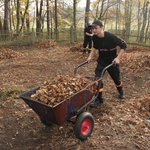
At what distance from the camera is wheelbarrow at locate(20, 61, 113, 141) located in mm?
3179

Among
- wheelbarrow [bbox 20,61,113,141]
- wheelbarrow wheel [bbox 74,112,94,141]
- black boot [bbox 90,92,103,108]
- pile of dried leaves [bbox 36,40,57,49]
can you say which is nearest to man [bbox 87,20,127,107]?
black boot [bbox 90,92,103,108]

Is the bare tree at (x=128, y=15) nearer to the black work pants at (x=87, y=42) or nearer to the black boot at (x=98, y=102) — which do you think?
the black work pants at (x=87, y=42)

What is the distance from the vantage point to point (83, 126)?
3.68m

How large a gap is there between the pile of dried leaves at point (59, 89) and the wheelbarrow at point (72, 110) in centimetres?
11

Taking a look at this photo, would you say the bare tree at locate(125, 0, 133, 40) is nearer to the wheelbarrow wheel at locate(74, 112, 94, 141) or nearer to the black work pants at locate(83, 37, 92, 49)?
the black work pants at locate(83, 37, 92, 49)

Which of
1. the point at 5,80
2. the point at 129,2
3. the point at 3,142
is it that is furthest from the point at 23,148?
the point at 129,2

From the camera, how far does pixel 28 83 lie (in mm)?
7156

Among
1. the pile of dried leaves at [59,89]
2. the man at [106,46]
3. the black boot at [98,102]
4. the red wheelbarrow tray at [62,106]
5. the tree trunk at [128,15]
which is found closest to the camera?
the red wheelbarrow tray at [62,106]

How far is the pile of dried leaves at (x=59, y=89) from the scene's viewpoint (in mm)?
3343

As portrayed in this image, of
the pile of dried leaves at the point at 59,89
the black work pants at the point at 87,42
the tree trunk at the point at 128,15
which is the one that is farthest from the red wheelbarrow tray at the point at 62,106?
the tree trunk at the point at 128,15

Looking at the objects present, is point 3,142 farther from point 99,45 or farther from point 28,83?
point 28,83

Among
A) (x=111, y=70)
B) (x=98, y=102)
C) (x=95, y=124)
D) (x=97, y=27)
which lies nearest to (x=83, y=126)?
(x=95, y=124)

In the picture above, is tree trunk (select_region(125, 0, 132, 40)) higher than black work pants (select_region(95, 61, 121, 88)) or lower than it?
higher

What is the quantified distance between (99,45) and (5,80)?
4.12m
